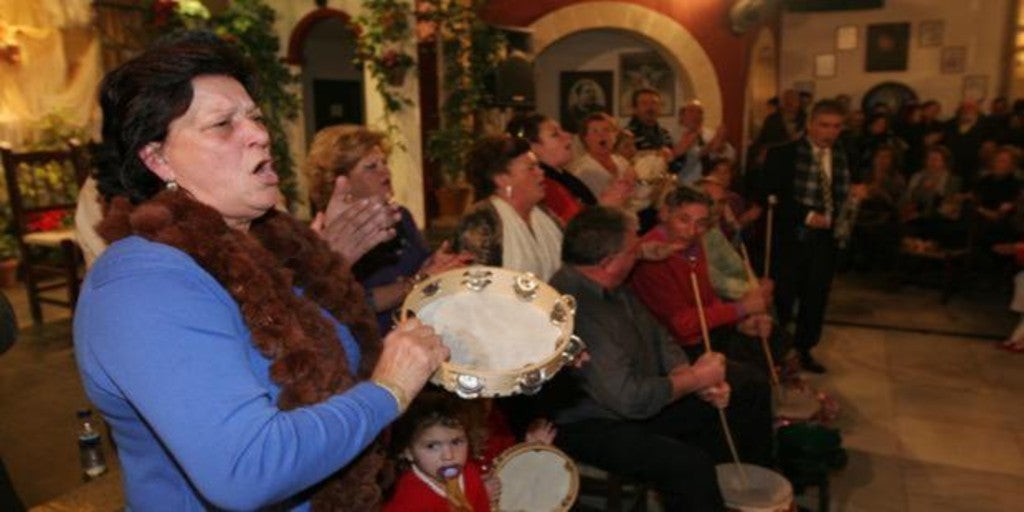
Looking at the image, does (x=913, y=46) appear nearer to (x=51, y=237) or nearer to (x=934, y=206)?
(x=934, y=206)

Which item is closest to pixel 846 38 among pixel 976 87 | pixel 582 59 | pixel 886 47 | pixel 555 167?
pixel 886 47

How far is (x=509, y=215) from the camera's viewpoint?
3215 mm

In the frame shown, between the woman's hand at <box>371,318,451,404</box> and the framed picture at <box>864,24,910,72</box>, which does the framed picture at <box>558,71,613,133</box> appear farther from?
the woman's hand at <box>371,318,451,404</box>

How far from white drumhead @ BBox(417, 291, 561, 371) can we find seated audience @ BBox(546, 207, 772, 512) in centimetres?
83

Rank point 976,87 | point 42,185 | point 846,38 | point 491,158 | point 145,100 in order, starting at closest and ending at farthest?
point 145,100
point 491,158
point 42,185
point 976,87
point 846,38

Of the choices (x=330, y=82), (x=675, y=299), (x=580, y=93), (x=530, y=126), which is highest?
(x=330, y=82)

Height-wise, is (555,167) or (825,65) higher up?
(825,65)

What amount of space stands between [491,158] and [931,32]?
32.9 feet

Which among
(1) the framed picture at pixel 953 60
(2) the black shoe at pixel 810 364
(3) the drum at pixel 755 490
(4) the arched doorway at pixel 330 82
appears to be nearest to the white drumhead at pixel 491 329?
Answer: (3) the drum at pixel 755 490

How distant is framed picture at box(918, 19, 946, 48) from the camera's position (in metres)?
10.8

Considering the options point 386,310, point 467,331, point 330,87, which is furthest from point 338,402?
point 330,87

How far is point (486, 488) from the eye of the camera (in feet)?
7.45

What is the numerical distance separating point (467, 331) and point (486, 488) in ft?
2.66

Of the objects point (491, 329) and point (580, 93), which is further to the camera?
point (580, 93)
